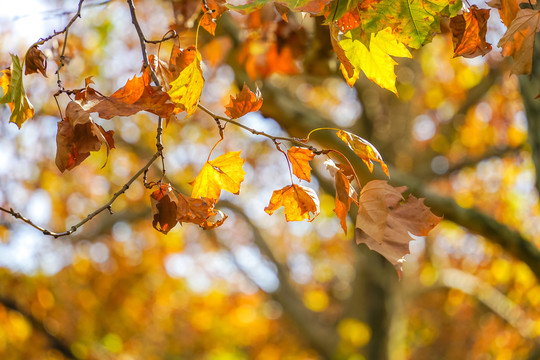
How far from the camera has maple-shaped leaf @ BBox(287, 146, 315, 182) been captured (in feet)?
3.13

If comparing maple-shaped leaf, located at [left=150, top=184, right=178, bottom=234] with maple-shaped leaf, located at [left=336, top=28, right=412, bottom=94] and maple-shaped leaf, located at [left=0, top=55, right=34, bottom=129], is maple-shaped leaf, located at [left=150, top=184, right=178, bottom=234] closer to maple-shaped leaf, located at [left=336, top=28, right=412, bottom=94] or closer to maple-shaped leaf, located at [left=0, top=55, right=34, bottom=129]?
maple-shaped leaf, located at [left=0, top=55, right=34, bottom=129]

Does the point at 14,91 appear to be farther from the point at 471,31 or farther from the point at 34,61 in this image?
the point at 471,31

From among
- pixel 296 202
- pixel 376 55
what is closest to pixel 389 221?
pixel 296 202

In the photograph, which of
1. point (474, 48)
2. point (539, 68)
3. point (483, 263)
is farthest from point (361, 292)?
point (483, 263)

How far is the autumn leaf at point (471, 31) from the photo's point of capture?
926 mm

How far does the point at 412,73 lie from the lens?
562cm

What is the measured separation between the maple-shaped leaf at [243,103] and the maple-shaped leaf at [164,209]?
20cm

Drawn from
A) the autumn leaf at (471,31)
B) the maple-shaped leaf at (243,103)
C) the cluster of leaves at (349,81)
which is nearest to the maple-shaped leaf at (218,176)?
the cluster of leaves at (349,81)

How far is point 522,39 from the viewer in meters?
0.92

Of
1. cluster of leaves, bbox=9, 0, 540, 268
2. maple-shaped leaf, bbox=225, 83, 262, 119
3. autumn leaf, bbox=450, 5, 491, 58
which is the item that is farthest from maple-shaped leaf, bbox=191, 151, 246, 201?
autumn leaf, bbox=450, 5, 491, 58

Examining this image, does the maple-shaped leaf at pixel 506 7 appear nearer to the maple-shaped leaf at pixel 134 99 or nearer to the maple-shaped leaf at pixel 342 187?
the maple-shaped leaf at pixel 342 187

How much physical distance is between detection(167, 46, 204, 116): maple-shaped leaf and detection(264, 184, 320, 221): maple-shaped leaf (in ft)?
0.81

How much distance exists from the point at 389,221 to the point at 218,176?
0.37 m

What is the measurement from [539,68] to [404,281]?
3091 millimetres
